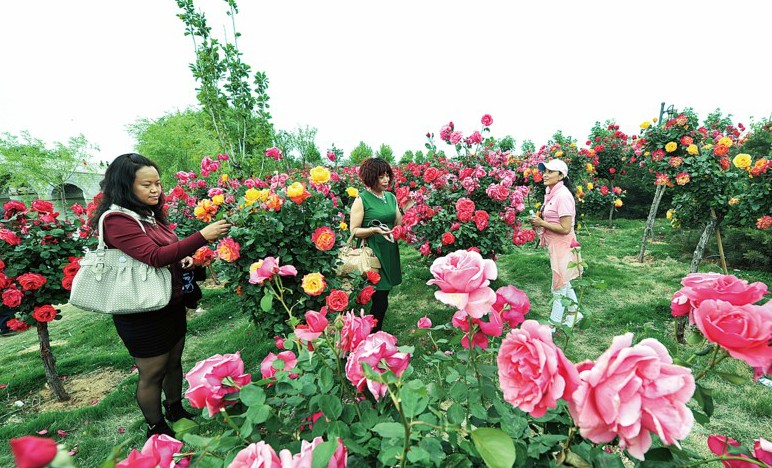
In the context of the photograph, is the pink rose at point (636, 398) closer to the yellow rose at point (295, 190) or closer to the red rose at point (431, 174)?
the yellow rose at point (295, 190)

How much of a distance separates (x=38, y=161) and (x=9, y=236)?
22.4 m

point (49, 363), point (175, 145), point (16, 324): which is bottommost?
point (49, 363)

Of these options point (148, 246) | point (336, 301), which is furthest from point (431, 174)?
point (148, 246)

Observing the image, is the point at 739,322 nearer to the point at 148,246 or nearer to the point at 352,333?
the point at 352,333

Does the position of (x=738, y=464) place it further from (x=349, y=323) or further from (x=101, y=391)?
(x=101, y=391)

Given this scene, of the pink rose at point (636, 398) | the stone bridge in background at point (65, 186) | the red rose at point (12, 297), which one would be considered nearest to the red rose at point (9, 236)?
the red rose at point (12, 297)

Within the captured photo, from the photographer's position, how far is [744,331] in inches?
23.8

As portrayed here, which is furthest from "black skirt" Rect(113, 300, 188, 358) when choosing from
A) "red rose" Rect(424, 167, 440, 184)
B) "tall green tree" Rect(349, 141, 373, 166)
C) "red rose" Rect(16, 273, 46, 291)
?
"tall green tree" Rect(349, 141, 373, 166)

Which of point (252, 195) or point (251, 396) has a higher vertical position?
point (252, 195)

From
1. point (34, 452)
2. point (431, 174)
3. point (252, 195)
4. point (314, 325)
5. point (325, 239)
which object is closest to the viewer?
point (34, 452)

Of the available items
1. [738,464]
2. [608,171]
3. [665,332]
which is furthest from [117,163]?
[608,171]

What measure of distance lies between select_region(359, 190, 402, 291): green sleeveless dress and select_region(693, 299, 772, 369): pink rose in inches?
92.8

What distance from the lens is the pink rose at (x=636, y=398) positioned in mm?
508

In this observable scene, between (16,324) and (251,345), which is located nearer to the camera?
(16,324)
